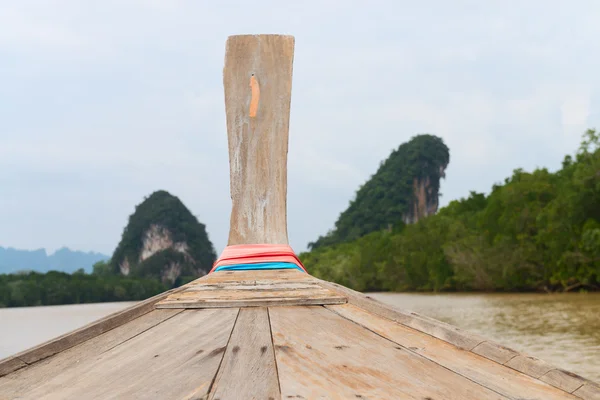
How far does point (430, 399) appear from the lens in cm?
90

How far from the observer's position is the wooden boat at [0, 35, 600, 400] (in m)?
0.93

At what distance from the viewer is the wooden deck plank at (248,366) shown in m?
0.88

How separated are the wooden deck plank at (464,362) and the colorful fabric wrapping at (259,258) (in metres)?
0.69

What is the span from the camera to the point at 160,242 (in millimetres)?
46812

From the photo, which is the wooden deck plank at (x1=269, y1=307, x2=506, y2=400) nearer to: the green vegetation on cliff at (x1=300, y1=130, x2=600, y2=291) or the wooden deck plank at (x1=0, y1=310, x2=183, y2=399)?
the wooden deck plank at (x1=0, y1=310, x2=183, y2=399)

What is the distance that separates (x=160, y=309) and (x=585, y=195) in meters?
18.5

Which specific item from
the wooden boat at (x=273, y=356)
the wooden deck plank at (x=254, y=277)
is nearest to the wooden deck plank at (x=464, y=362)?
the wooden boat at (x=273, y=356)

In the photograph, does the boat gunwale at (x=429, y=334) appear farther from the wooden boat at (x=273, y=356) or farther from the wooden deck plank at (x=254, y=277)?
the wooden deck plank at (x=254, y=277)

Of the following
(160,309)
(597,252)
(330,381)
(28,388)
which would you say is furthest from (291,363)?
(597,252)

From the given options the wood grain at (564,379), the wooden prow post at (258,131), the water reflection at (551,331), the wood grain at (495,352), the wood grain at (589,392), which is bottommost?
the water reflection at (551,331)

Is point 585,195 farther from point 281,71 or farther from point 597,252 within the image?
point 281,71

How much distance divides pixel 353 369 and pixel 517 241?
856 inches

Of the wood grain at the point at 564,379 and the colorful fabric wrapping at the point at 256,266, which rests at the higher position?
the colorful fabric wrapping at the point at 256,266

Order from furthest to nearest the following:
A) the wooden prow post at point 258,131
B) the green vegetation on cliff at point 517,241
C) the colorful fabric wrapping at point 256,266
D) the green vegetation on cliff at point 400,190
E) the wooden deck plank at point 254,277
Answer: the green vegetation on cliff at point 400,190, the green vegetation on cliff at point 517,241, the wooden prow post at point 258,131, the colorful fabric wrapping at point 256,266, the wooden deck plank at point 254,277
